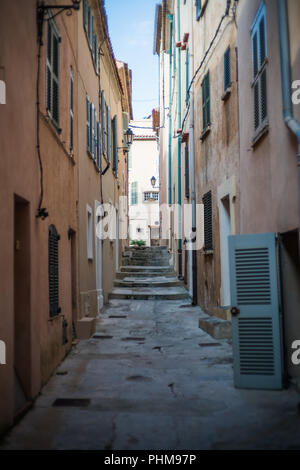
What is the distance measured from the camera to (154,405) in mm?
5707

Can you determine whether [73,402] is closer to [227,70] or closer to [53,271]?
[53,271]

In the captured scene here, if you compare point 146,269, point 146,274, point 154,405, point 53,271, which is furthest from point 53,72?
point 146,269

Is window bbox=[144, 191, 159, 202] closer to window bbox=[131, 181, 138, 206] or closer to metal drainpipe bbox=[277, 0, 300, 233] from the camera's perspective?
window bbox=[131, 181, 138, 206]

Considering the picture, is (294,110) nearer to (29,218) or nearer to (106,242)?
(29,218)

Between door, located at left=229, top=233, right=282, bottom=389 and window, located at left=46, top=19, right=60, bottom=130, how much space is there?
3.33 metres

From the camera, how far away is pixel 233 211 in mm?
9219

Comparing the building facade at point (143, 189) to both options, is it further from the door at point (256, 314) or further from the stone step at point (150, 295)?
the door at point (256, 314)

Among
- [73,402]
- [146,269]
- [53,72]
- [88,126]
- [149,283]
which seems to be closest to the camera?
[73,402]

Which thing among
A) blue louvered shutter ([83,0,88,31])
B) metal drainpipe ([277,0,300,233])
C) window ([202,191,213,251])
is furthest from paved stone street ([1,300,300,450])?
blue louvered shutter ([83,0,88,31])

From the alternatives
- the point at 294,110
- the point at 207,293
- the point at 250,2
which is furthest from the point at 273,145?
the point at 207,293

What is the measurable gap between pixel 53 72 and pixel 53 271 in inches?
117

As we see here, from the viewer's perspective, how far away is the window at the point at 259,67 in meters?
6.95

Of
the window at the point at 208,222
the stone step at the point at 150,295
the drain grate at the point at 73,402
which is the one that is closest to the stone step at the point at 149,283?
the stone step at the point at 150,295

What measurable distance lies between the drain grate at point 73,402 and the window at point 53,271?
5.18ft
